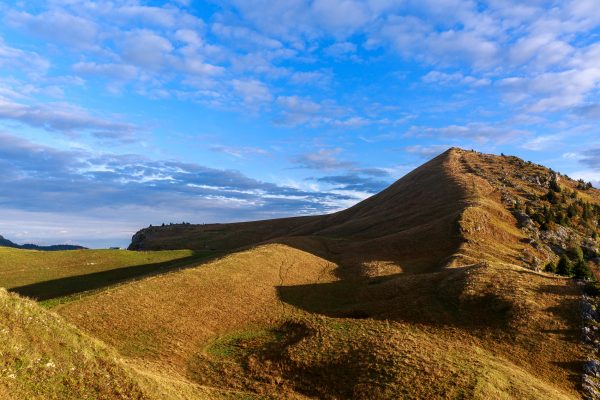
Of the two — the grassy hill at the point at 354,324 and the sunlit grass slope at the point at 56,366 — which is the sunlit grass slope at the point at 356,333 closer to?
the grassy hill at the point at 354,324

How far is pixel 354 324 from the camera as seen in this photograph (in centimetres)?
3825

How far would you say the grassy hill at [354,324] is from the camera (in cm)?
2808

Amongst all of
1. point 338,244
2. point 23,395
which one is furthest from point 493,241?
point 23,395

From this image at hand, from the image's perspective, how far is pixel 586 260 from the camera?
79.4 meters

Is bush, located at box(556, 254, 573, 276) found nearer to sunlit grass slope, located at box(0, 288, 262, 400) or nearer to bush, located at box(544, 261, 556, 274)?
bush, located at box(544, 261, 556, 274)

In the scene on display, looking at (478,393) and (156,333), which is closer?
(478,393)

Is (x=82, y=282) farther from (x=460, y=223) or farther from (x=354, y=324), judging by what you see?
(x=460, y=223)

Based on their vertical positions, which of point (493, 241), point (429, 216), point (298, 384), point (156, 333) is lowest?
point (298, 384)

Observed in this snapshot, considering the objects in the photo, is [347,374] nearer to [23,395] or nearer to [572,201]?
[23,395]

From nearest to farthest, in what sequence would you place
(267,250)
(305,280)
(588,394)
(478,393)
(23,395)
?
(23,395), (478,393), (588,394), (305,280), (267,250)

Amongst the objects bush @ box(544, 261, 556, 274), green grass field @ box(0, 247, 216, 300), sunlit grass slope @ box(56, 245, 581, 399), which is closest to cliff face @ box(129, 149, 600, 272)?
bush @ box(544, 261, 556, 274)

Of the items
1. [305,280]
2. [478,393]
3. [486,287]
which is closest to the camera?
[478,393]

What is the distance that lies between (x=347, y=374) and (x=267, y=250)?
43012mm

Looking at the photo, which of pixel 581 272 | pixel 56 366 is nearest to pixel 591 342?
pixel 581 272
